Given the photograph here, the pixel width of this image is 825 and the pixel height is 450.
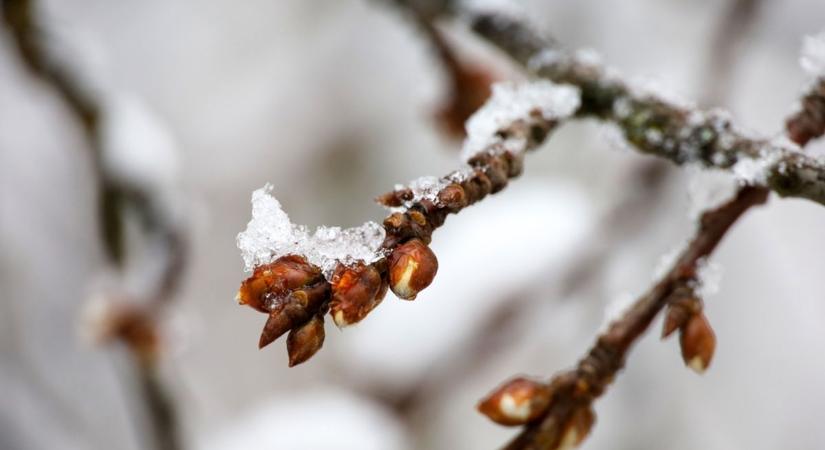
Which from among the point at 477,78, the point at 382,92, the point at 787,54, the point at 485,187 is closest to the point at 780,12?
the point at 787,54

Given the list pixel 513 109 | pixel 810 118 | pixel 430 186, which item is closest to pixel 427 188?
pixel 430 186

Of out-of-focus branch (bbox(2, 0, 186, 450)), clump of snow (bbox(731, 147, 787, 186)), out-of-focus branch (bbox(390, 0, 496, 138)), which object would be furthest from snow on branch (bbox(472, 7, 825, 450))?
out-of-focus branch (bbox(2, 0, 186, 450))

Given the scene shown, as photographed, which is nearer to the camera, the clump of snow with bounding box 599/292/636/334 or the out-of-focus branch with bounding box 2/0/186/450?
the clump of snow with bounding box 599/292/636/334

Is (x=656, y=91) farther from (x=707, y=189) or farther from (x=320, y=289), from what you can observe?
(x=320, y=289)

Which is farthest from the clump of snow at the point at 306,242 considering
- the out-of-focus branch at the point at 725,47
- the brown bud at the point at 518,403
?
the out-of-focus branch at the point at 725,47

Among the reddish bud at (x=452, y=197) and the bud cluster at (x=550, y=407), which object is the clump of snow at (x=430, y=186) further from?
the bud cluster at (x=550, y=407)

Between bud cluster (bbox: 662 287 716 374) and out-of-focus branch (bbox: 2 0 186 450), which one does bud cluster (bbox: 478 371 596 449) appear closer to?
bud cluster (bbox: 662 287 716 374)
